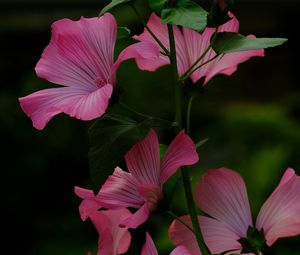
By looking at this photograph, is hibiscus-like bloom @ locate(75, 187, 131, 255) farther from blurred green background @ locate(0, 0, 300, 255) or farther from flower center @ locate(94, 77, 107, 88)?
blurred green background @ locate(0, 0, 300, 255)

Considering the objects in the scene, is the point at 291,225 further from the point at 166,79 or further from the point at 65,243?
the point at 166,79

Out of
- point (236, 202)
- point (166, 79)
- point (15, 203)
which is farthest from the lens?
point (166, 79)

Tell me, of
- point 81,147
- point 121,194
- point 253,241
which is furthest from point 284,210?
point 81,147

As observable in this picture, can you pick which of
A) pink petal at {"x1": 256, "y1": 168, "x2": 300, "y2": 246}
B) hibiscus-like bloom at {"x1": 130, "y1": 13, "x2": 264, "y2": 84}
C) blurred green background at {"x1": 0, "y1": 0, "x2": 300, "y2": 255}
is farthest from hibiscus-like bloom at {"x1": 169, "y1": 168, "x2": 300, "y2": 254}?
blurred green background at {"x1": 0, "y1": 0, "x2": 300, "y2": 255}

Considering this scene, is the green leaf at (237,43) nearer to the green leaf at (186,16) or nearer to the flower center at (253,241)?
the green leaf at (186,16)

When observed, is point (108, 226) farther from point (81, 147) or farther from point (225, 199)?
point (81, 147)

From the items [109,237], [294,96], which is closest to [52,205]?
[294,96]
